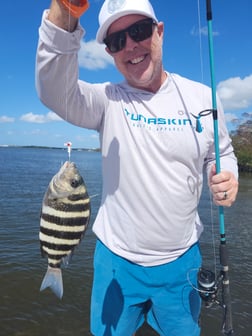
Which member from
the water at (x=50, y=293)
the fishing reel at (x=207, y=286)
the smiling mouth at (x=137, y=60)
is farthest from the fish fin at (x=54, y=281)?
the water at (x=50, y=293)

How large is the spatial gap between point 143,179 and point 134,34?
1.37 meters

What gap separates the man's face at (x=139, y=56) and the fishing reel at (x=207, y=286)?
211 centimetres

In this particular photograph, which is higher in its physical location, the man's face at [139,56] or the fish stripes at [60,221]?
the man's face at [139,56]

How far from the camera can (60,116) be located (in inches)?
111

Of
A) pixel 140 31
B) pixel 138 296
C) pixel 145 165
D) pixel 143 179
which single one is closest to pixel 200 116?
pixel 145 165

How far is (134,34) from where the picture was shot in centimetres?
286

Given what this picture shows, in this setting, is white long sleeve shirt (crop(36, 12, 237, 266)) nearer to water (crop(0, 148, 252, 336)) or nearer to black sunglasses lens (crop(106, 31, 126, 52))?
black sunglasses lens (crop(106, 31, 126, 52))

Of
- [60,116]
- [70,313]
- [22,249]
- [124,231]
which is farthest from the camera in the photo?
[22,249]

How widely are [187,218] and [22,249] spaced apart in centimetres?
914

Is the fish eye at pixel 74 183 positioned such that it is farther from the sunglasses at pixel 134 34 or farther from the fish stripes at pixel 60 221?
the sunglasses at pixel 134 34

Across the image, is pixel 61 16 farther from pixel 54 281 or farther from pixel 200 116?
pixel 54 281

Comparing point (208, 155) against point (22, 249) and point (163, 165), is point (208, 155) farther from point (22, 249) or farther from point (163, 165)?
point (22, 249)

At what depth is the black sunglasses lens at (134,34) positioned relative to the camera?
286 cm

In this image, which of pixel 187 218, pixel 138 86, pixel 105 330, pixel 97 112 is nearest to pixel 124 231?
pixel 187 218
